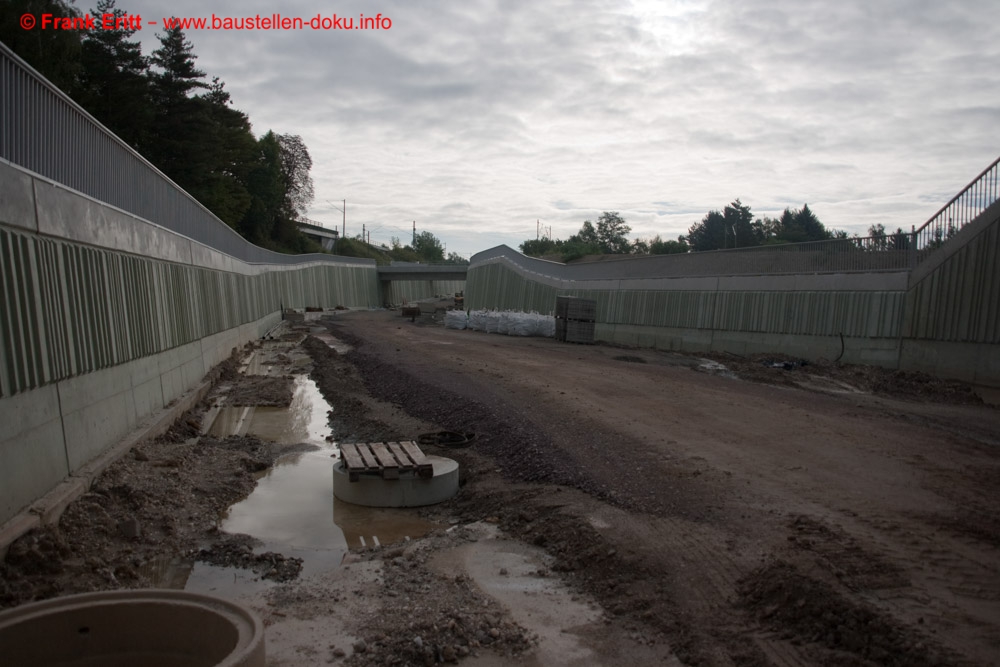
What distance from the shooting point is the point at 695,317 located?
29219mm

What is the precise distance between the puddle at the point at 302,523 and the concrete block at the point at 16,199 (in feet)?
11.7

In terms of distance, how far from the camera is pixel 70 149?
8.93 meters

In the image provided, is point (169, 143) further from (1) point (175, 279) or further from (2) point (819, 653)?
(2) point (819, 653)

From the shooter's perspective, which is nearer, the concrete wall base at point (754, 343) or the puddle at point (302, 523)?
the puddle at point (302, 523)

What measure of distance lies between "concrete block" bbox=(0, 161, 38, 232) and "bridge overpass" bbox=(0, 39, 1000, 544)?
3 centimetres

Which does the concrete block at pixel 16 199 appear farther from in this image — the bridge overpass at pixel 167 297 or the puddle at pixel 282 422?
the puddle at pixel 282 422

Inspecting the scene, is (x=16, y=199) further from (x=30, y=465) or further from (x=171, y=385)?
(x=171, y=385)

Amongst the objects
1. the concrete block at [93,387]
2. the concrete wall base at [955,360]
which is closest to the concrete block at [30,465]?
the concrete block at [93,387]

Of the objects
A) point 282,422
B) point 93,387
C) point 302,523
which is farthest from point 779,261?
point 93,387

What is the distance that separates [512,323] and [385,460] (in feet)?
82.9

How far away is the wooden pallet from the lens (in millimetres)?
8875

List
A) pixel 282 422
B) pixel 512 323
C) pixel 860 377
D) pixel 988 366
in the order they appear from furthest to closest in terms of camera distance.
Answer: pixel 512 323 → pixel 860 377 → pixel 988 366 → pixel 282 422

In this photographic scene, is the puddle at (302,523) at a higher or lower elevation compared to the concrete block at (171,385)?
lower

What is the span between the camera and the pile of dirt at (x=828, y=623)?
14.4ft
